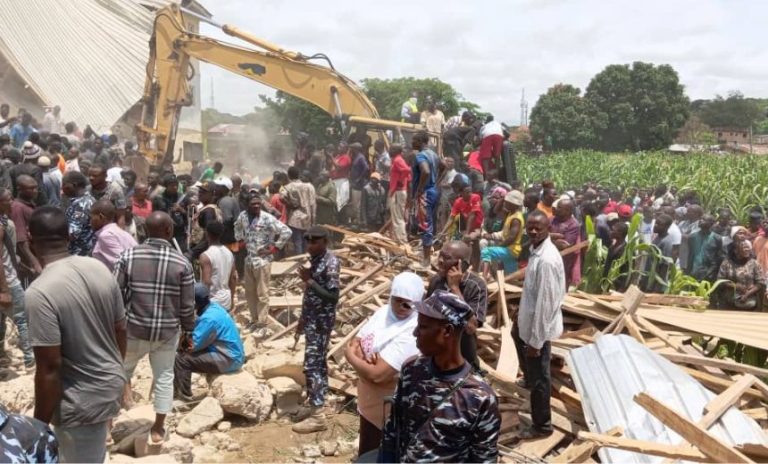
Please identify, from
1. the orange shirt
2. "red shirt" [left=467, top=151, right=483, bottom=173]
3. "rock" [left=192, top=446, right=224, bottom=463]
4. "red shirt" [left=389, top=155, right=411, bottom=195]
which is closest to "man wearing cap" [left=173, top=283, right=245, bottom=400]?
"rock" [left=192, top=446, right=224, bottom=463]

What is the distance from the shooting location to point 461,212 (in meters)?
9.34

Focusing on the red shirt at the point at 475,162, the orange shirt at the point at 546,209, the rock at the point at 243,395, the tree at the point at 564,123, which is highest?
the tree at the point at 564,123

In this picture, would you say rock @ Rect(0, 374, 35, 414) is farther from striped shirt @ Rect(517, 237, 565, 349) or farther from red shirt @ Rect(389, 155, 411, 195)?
red shirt @ Rect(389, 155, 411, 195)

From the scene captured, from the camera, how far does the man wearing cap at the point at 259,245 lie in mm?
7910

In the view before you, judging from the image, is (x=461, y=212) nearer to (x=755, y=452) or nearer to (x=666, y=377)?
→ (x=666, y=377)

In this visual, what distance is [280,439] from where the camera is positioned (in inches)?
229

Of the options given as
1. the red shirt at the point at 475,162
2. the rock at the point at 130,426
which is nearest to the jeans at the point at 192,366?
the rock at the point at 130,426

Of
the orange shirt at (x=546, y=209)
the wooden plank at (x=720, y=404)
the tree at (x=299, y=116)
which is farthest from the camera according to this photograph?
the tree at (x=299, y=116)

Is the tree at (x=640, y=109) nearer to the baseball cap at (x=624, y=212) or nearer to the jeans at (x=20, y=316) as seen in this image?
the baseball cap at (x=624, y=212)

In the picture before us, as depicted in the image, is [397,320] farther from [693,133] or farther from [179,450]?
[693,133]

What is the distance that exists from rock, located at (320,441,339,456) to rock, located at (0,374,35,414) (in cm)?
251

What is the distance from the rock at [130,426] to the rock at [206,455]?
463 mm

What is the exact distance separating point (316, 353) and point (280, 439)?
82cm

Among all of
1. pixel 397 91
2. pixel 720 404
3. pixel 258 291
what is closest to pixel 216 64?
pixel 258 291
